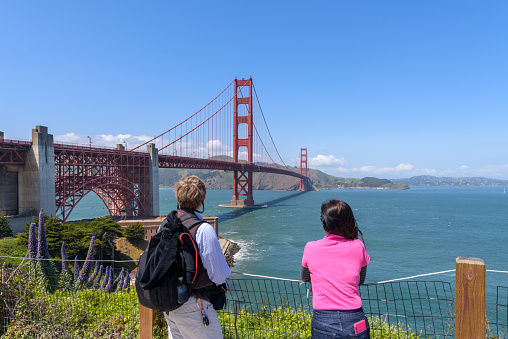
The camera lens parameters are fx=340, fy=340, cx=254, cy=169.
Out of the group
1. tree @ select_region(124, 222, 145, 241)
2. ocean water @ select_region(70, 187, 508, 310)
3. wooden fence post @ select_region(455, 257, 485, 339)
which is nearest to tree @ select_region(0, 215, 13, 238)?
tree @ select_region(124, 222, 145, 241)

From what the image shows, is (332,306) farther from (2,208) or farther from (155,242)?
(2,208)

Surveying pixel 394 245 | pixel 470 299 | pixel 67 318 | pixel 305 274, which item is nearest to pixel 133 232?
pixel 394 245

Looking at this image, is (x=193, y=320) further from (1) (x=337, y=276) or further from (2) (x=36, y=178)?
(2) (x=36, y=178)

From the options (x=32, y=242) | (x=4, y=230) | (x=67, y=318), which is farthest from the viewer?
(x=4, y=230)

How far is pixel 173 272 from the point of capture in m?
1.97

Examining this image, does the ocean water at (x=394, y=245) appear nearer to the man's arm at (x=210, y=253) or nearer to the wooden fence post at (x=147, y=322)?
the wooden fence post at (x=147, y=322)

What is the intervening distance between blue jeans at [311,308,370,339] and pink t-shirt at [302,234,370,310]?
0.12 ft

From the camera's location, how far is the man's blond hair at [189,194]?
2.22 meters

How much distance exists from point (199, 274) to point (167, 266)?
0.25 meters

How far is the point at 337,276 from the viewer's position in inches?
79.5

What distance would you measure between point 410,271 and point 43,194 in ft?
77.2

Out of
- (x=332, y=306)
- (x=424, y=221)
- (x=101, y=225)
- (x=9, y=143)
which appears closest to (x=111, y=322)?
(x=332, y=306)

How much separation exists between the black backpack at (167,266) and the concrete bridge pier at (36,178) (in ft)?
79.8

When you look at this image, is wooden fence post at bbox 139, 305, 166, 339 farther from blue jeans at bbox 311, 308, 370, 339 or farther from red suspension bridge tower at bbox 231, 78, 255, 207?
red suspension bridge tower at bbox 231, 78, 255, 207
